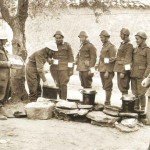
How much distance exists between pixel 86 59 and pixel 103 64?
64 centimetres

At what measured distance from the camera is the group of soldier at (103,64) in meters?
11.5

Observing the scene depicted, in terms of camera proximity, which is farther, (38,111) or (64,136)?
(38,111)

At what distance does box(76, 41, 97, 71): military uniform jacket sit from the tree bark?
1.62 metres

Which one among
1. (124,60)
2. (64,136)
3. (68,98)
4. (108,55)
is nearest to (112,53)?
(108,55)

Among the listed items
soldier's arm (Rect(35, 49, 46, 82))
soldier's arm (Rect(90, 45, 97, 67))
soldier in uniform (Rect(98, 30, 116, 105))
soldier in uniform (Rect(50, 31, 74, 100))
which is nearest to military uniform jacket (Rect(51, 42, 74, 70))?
soldier in uniform (Rect(50, 31, 74, 100))

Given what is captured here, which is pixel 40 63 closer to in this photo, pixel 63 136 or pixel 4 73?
pixel 4 73

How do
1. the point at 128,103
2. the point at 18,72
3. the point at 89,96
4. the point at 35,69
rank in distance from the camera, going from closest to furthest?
1. the point at 128,103
2. the point at 89,96
3. the point at 35,69
4. the point at 18,72

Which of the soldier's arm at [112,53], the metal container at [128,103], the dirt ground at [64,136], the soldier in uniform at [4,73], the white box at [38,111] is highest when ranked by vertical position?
the soldier's arm at [112,53]

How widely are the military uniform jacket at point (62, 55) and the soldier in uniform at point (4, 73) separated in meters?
1.61

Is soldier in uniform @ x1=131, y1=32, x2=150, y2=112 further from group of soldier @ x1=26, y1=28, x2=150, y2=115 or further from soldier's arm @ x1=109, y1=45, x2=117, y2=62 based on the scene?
soldier's arm @ x1=109, y1=45, x2=117, y2=62

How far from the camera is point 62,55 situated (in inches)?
499

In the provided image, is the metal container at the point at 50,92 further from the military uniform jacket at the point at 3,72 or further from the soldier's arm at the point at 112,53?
the soldier's arm at the point at 112,53

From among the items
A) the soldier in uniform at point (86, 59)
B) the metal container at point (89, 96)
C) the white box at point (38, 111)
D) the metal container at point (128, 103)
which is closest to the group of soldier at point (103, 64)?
the soldier in uniform at point (86, 59)

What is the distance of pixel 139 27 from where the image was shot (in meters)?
18.9
